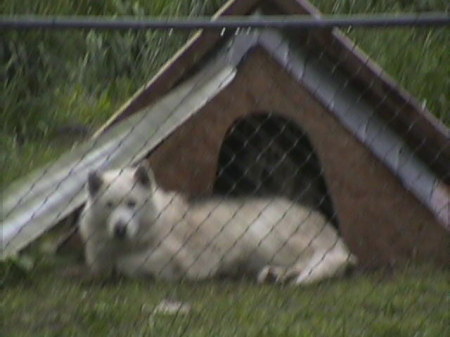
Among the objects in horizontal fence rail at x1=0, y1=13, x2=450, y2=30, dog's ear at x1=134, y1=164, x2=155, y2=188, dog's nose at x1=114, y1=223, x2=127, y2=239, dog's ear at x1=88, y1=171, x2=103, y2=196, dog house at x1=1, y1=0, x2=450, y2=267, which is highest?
horizontal fence rail at x1=0, y1=13, x2=450, y2=30

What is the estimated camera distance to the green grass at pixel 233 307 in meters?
5.01

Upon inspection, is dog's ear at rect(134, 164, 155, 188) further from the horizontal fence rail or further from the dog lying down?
the horizontal fence rail

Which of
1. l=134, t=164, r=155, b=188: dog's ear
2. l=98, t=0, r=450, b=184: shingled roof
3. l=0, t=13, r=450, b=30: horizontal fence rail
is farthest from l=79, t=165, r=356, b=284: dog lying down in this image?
l=0, t=13, r=450, b=30: horizontal fence rail

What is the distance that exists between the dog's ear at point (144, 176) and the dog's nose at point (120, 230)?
216mm

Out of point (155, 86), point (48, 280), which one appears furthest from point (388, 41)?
point (48, 280)

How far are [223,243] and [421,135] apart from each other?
104 cm

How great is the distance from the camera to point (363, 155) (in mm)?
6012

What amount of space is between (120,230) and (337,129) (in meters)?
1.11

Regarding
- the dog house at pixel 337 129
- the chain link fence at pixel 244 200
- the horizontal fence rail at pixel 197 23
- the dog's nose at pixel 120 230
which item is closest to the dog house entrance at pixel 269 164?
the chain link fence at pixel 244 200

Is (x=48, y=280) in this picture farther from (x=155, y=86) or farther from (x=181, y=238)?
(x=155, y=86)

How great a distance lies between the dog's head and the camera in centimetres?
611

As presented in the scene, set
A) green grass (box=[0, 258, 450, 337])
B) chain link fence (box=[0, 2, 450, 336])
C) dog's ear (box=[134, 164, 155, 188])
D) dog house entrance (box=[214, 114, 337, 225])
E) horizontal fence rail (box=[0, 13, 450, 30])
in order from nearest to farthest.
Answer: horizontal fence rail (box=[0, 13, 450, 30]) < green grass (box=[0, 258, 450, 337]) < chain link fence (box=[0, 2, 450, 336]) < dog's ear (box=[134, 164, 155, 188]) < dog house entrance (box=[214, 114, 337, 225])

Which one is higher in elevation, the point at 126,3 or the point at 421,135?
the point at 421,135

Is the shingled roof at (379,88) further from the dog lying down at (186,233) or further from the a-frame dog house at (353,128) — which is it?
the dog lying down at (186,233)
